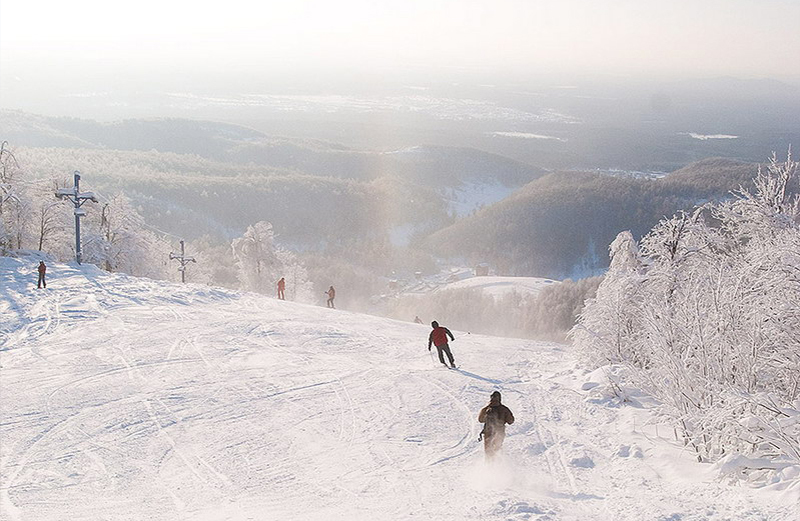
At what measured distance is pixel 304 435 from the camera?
38.0 ft

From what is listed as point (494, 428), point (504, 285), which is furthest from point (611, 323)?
point (504, 285)

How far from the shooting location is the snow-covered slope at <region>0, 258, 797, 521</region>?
28.3 feet

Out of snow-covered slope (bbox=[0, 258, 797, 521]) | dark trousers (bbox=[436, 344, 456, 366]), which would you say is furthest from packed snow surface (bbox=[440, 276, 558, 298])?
dark trousers (bbox=[436, 344, 456, 366])

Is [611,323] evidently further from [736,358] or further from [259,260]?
[259,260]

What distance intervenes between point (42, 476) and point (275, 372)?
662 cm

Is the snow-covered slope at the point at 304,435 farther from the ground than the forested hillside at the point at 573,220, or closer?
farther from the ground

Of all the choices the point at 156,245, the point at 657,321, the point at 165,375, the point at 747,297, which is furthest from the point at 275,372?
the point at 156,245

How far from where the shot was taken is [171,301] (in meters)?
23.8

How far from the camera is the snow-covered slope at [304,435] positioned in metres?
8.62

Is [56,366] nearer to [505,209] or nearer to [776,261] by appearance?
[776,261]

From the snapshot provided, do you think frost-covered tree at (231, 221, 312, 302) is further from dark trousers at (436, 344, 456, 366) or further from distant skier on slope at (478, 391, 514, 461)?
distant skier on slope at (478, 391, 514, 461)

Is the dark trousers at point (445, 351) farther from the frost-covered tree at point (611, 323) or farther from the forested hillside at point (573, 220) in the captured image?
the forested hillside at point (573, 220)

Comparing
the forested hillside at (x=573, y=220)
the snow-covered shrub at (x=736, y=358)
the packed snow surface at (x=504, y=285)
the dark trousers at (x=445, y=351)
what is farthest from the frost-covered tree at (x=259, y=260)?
the forested hillside at (x=573, y=220)

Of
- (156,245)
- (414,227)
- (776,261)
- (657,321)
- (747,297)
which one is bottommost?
(414,227)
